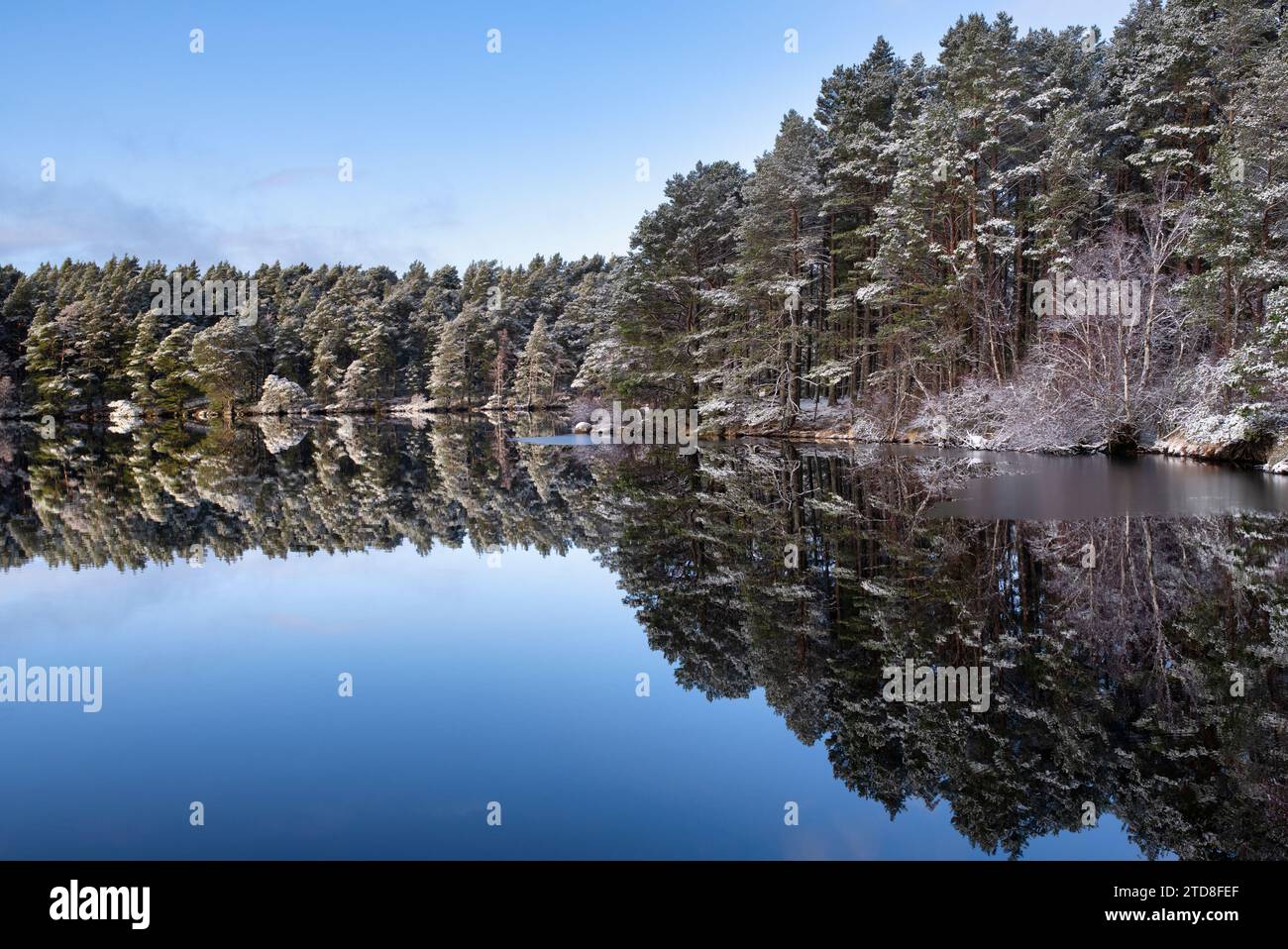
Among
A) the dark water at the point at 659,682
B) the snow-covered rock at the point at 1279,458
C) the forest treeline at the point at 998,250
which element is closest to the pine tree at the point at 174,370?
the forest treeline at the point at 998,250

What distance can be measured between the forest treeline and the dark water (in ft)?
39.1

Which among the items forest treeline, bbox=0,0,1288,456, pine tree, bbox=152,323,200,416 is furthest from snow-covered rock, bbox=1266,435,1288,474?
pine tree, bbox=152,323,200,416

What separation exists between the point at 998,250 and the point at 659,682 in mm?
27931

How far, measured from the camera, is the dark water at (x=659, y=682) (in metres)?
4.43

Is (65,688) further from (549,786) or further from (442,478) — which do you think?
(442,478)

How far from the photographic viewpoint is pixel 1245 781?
15.3 ft

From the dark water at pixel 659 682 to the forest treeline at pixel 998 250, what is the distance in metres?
11.9

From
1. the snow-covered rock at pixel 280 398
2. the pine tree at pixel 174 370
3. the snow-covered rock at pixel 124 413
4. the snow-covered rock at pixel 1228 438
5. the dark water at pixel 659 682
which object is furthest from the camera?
the snow-covered rock at pixel 280 398

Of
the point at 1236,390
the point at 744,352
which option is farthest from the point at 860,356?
the point at 1236,390

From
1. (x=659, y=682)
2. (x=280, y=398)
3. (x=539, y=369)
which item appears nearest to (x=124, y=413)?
(x=280, y=398)

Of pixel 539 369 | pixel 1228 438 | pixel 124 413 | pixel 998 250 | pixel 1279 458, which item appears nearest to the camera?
pixel 1279 458

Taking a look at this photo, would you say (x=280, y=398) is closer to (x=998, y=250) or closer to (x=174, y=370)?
(x=174, y=370)

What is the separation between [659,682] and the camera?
6.89 metres

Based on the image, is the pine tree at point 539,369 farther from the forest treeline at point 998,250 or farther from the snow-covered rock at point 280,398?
the forest treeline at point 998,250
